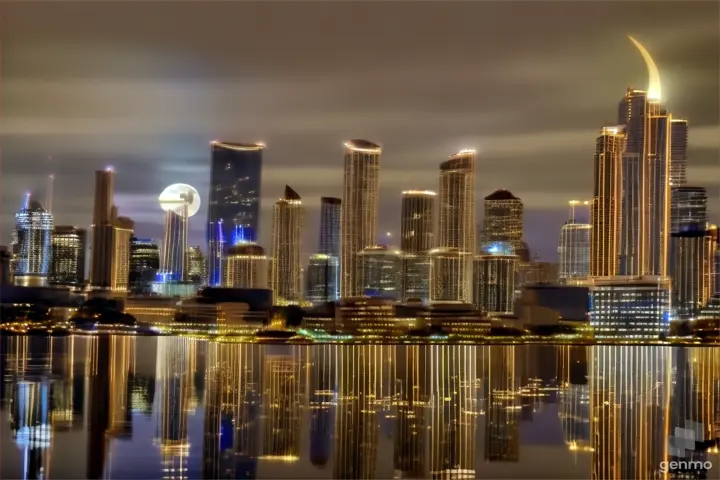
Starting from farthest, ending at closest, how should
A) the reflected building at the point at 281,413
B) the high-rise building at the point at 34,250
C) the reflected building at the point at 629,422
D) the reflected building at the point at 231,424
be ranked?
1. the high-rise building at the point at 34,250
2. the reflected building at the point at 281,413
3. the reflected building at the point at 629,422
4. the reflected building at the point at 231,424

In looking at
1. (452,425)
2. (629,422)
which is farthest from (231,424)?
(629,422)

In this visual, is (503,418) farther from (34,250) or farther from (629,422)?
(34,250)

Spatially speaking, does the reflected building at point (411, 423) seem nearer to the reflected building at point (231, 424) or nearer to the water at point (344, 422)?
the water at point (344, 422)

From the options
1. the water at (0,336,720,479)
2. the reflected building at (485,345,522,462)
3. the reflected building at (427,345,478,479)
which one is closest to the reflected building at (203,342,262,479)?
the water at (0,336,720,479)

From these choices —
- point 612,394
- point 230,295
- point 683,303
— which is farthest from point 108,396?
point 683,303

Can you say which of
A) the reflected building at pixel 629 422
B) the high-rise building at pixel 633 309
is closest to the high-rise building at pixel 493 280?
the high-rise building at pixel 633 309

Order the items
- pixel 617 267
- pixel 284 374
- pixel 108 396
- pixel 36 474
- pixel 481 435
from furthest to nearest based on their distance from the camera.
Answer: pixel 617 267 → pixel 284 374 → pixel 108 396 → pixel 481 435 → pixel 36 474

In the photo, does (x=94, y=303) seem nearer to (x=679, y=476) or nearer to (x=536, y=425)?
(x=536, y=425)
